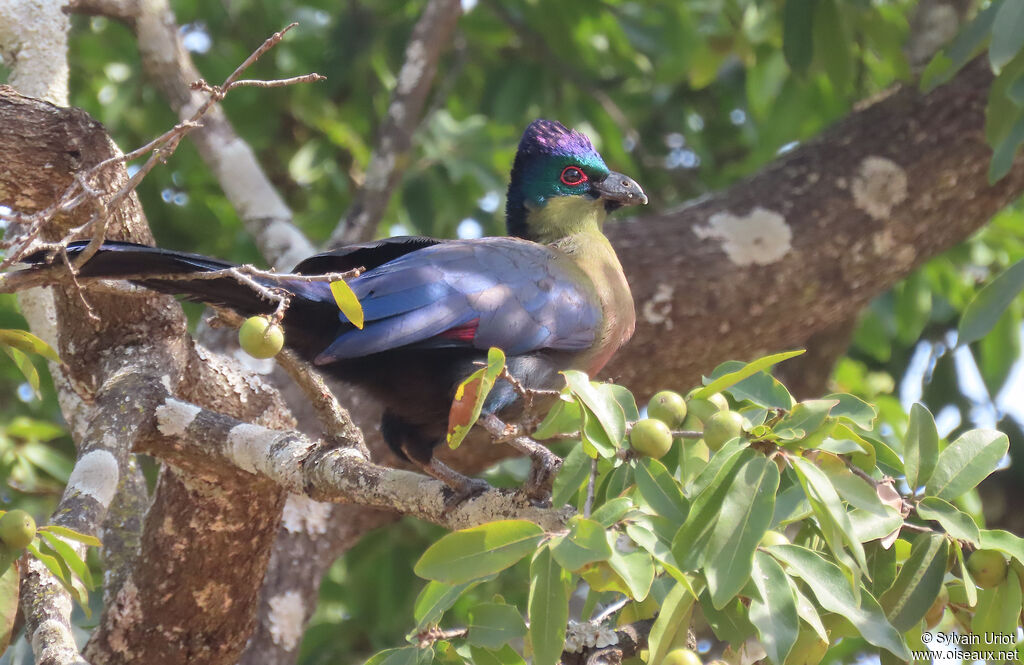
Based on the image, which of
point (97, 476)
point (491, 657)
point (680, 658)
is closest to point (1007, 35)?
point (680, 658)

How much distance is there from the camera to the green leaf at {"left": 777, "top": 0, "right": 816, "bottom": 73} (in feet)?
12.2

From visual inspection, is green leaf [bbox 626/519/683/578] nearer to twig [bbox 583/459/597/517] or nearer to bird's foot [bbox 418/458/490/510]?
twig [bbox 583/459/597/517]

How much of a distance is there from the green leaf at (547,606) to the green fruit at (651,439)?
24cm

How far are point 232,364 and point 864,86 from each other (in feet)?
10.3

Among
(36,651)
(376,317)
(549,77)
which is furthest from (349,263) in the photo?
(549,77)

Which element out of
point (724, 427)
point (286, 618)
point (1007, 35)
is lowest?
point (724, 427)

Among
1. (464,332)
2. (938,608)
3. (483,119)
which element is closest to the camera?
(938,608)

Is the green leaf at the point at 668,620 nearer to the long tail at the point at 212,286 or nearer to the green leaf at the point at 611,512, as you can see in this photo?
the green leaf at the point at 611,512

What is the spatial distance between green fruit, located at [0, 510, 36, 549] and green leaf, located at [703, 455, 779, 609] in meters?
0.94

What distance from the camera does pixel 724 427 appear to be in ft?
5.38

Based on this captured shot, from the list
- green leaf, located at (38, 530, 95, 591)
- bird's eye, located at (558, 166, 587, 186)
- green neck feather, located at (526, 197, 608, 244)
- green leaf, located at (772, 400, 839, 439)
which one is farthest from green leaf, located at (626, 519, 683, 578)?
bird's eye, located at (558, 166, 587, 186)

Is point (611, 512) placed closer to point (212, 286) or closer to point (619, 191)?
point (212, 286)

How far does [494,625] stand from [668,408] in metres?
0.43

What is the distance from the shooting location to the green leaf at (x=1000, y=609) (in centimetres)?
169
